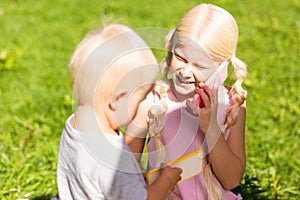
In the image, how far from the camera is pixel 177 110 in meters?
2.55

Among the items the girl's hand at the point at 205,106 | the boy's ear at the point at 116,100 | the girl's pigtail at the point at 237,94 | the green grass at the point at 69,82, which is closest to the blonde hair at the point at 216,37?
the girl's pigtail at the point at 237,94

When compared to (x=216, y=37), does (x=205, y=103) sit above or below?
below

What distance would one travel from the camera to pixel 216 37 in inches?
93.4

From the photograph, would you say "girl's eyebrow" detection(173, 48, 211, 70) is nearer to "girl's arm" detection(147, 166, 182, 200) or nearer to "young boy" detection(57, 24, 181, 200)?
"young boy" detection(57, 24, 181, 200)

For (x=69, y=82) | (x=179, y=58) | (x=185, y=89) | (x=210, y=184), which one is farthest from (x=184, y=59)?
(x=69, y=82)

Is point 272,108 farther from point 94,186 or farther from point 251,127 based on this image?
point 94,186

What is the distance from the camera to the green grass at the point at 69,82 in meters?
3.50

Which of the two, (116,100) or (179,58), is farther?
(179,58)

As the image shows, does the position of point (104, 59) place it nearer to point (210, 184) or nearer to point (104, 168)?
point (104, 168)

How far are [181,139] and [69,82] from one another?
97.2 inches

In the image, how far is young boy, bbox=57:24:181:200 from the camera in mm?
1950

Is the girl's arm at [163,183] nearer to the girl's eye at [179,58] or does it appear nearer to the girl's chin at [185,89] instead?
the girl's chin at [185,89]

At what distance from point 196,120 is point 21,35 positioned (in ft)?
12.5

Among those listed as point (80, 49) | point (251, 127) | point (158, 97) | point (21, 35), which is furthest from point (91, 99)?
point (21, 35)
